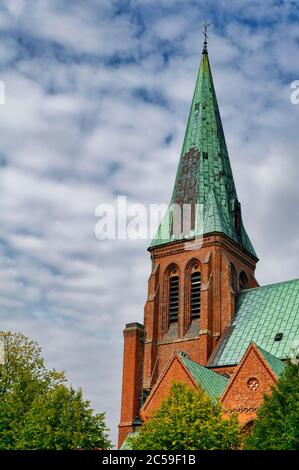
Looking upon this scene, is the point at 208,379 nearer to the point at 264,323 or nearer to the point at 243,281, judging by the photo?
the point at 264,323

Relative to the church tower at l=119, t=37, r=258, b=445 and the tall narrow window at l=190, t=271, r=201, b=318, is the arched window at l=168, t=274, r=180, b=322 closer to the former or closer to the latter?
the church tower at l=119, t=37, r=258, b=445

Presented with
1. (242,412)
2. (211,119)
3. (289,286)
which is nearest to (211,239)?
(289,286)

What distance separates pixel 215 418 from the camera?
120ft

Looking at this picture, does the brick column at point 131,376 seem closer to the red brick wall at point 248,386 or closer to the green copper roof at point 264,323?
the green copper roof at point 264,323

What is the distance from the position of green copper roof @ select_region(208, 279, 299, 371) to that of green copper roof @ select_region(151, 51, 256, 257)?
231 inches

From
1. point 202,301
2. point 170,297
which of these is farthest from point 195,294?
point 170,297

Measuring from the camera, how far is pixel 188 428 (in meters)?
35.5

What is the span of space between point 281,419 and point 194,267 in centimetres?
2712

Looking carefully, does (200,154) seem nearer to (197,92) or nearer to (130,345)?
(197,92)

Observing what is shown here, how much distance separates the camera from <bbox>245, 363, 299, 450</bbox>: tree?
32.5 metres

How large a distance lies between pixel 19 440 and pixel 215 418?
1132 cm

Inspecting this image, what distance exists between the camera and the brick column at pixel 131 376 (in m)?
55.3
